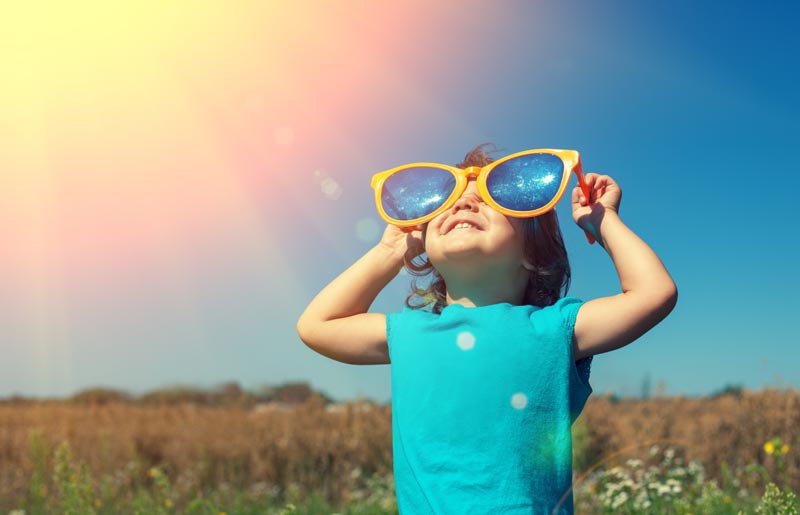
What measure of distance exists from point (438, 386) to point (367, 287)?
0.57 m

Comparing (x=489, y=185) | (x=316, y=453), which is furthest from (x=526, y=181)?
(x=316, y=453)

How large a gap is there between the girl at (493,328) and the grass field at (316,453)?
3279 mm

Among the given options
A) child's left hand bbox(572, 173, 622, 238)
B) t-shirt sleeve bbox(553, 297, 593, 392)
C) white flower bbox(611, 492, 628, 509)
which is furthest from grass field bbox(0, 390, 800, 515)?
child's left hand bbox(572, 173, 622, 238)

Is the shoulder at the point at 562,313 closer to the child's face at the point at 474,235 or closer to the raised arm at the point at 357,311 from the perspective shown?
the child's face at the point at 474,235

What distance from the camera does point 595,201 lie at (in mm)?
2541

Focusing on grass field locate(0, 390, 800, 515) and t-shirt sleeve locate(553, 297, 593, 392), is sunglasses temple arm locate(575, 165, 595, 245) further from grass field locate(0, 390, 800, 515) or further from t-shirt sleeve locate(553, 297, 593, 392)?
grass field locate(0, 390, 800, 515)

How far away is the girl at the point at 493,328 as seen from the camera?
218 cm

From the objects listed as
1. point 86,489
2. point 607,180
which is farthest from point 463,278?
point 86,489

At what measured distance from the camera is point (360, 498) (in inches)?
262

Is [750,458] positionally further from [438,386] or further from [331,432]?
[438,386]

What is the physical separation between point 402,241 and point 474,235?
0.44 metres

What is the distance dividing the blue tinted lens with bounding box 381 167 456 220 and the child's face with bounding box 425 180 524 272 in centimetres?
7

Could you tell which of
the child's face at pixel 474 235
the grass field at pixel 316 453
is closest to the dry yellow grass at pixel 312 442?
the grass field at pixel 316 453

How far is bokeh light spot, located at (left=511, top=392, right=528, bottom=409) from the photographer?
2.20m
